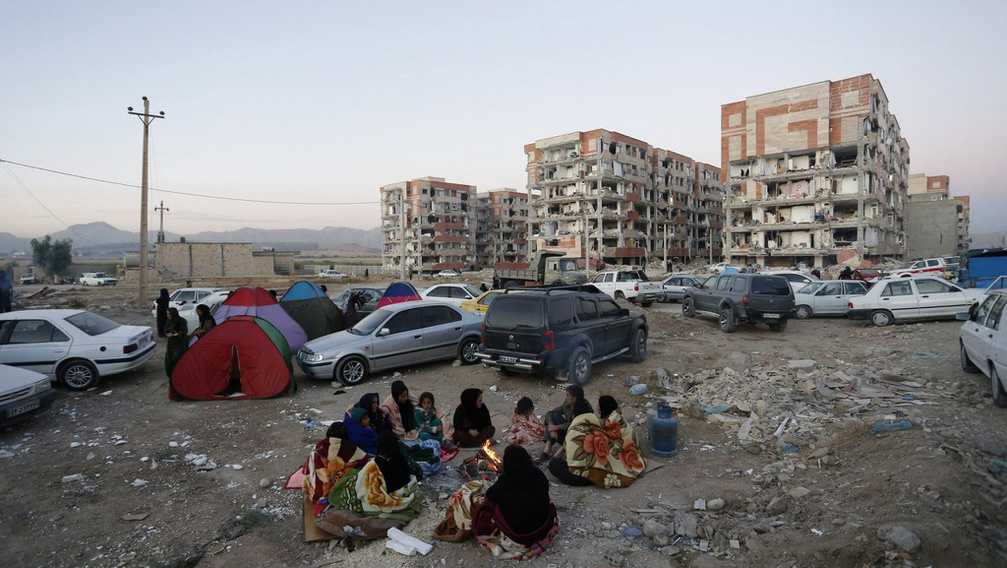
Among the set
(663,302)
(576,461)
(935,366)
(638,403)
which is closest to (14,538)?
(576,461)

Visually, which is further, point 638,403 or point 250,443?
point 638,403

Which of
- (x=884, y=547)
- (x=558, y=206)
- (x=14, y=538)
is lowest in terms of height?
(x=14, y=538)

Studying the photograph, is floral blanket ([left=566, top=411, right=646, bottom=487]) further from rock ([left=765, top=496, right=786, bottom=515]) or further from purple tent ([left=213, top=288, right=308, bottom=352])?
purple tent ([left=213, top=288, right=308, bottom=352])

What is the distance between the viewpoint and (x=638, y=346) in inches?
466

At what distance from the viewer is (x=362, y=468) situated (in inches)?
195

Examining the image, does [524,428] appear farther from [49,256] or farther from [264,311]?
[49,256]

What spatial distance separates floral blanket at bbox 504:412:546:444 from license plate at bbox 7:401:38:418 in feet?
23.7

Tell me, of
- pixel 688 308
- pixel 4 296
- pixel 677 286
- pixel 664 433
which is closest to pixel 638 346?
pixel 664 433

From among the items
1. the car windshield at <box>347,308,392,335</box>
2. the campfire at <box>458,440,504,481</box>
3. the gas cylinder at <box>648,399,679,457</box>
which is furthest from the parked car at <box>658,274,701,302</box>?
the campfire at <box>458,440,504,481</box>

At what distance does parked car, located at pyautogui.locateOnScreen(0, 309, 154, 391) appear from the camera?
9.88 meters

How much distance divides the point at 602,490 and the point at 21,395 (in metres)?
8.64

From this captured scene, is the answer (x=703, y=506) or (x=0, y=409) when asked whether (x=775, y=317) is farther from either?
(x=0, y=409)

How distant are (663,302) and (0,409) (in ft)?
77.2

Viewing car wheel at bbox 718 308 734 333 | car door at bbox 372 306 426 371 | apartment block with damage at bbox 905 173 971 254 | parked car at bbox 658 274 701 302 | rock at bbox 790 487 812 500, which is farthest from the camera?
apartment block with damage at bbox 905 173 971 254
